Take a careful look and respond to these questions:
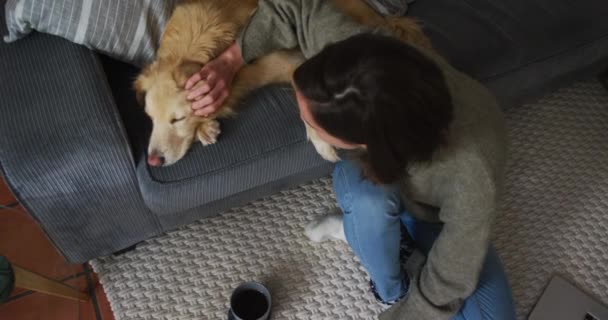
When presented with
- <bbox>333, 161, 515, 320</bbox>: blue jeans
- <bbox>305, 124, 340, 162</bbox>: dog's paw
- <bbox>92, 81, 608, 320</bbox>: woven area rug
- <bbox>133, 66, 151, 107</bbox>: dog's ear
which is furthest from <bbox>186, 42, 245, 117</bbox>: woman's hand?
<bbox>92, 81, 608, 320</bbox>: woven area rug

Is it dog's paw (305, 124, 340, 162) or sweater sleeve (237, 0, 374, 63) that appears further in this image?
dog's paw (305, 124, 340, 162)

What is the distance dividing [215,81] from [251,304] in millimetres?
605

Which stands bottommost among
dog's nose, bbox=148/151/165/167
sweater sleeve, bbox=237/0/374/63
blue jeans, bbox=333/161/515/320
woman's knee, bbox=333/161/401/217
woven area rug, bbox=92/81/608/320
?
woven area rug, bbox=92/81/608/320

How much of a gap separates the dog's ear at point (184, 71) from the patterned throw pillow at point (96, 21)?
13cm

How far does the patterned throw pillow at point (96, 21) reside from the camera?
106 centimetres

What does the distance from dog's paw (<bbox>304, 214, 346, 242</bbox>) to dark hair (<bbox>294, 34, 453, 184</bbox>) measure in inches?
25.2

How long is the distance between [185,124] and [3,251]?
78cm

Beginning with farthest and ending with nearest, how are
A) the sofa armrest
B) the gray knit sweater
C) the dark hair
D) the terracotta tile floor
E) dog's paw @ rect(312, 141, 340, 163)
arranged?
1. the terracotta tile floor
2. dog's paw @ rect(312, 141, 340, 163)
3. the sofa armrest
4. the gray knit sweater
5. the dark hair

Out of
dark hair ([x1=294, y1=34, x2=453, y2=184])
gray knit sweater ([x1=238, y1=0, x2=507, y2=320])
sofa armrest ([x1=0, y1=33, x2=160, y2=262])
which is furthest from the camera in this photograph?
sofa armrest ([x1=0, y1=33, x2=160, y2=262])

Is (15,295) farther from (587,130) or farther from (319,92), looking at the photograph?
(587,130)

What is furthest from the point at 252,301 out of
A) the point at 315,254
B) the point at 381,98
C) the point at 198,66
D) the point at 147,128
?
the point at 381,98

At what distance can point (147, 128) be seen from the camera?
3.84 ft

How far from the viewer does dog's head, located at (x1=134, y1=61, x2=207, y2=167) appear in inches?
43.3

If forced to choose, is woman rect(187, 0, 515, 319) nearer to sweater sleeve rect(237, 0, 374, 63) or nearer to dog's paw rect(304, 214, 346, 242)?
sweater sleeve rect(237, 0, 374, 63)
